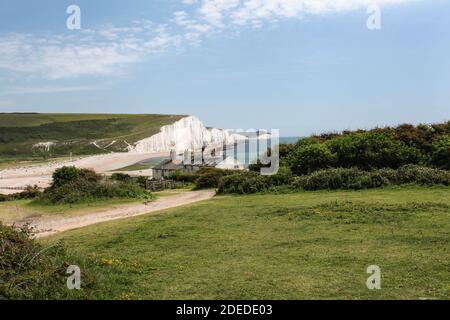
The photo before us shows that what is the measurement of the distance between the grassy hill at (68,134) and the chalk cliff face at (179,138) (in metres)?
3.42

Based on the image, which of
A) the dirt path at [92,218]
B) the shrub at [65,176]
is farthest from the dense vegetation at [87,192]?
the dirt path at [92,218]

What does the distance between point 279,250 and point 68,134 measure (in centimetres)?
11749

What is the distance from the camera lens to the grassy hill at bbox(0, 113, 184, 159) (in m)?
99.3

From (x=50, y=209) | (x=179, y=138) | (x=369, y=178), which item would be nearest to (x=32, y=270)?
(x=50, y=209)

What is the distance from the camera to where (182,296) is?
748cm

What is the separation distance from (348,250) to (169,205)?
37.0 ft

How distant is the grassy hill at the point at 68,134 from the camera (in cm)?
9931

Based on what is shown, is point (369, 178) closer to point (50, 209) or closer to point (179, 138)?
point (50, 209)

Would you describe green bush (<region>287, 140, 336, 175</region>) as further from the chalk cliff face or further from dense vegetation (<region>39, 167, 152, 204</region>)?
the chalk cliff face

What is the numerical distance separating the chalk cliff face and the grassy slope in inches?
3146

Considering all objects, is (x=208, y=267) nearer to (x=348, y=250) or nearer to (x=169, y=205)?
(x=348, y=250)

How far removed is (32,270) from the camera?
7.91m

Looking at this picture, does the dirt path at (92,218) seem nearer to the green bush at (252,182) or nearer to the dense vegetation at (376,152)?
the green bush at (252,182)
